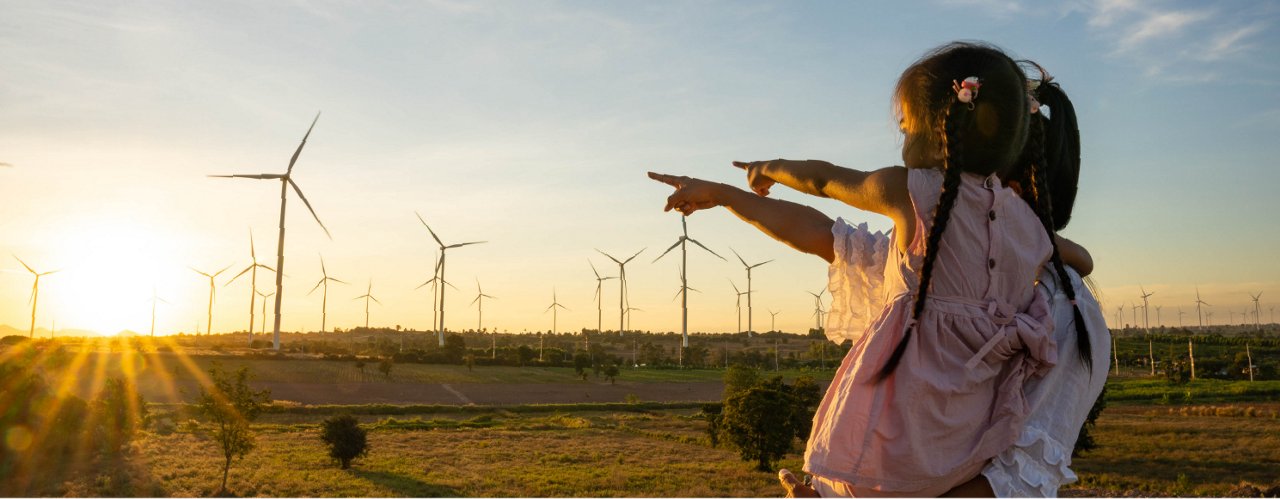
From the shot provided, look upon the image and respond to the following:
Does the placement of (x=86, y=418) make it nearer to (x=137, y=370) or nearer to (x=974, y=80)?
(x=137, y=370)

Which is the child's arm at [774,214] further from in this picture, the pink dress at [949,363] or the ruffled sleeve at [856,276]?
the pink dress at [949,363]

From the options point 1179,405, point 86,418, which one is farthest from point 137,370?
point 1179,405

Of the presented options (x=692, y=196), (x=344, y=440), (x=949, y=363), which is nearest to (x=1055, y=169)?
(x=949, y=363)

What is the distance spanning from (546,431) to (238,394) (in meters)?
22.4

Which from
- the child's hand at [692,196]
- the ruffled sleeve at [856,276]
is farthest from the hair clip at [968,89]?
the child's hand at [692,196]

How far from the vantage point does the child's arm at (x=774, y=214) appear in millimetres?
3326

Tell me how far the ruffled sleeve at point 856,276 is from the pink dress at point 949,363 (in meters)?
0.30

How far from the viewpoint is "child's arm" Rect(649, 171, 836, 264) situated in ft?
10.9

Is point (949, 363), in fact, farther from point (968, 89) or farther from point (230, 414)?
point (230, 414)

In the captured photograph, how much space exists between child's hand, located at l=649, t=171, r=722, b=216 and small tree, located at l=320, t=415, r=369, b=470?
55.5 m

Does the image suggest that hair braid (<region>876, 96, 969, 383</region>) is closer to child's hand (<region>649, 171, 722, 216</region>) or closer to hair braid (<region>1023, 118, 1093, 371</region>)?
hair braid (<region>1023, 118, 1093, 371</region>)

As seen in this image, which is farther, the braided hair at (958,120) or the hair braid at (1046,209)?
the hair braid at (1046,209)

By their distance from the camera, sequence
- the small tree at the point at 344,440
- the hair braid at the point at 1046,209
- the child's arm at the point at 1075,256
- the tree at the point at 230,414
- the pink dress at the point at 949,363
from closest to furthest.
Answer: the pink dress at the point at 949,363
the hair braid at the point at 1046,209
the child's arm at the point at 1075,256
the tree at the point at 230,414
the small tree at the point at 344,440

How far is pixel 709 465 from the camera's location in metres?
57.1
